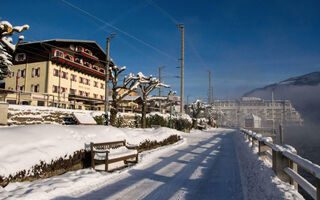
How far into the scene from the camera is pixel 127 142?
948 centimetres

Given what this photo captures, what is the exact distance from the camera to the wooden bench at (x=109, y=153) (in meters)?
6.82

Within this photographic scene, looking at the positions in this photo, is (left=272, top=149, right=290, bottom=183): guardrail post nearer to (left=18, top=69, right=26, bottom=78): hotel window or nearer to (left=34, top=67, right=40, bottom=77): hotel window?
(left=34, top=67, right=40, bottom=77): hotel window

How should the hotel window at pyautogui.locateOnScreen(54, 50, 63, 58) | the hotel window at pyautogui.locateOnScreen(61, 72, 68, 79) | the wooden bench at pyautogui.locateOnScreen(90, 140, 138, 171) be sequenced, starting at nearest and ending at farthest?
1. the wooden bench at pyautogui.locateOnScreen(90, 140, 138, 171)
2. the hotel window at pyautogui.locateOnScreen(54, 50, 63, 58)
3. the hotel window at pyautogui.locateOnScreen(61, 72, 68, 79)

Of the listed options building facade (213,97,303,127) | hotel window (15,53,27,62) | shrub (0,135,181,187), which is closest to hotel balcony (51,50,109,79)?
hotel window (15,53,27,62)

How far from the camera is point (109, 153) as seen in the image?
7484 mm

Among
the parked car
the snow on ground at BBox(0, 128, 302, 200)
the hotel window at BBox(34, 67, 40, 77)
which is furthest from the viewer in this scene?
the hotel window at BBox(34, 67, 40, 77)

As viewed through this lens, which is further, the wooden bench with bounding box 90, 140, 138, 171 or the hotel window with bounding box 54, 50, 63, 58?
the hotel window with bounding box 54, 50, 63, 58

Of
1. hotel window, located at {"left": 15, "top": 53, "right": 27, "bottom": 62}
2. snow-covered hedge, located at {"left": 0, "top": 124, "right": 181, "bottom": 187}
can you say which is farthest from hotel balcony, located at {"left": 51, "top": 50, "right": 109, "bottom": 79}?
snow-covered hedge, located at {"left": 0, "top": 124, "right": 181, "bottom": 187}

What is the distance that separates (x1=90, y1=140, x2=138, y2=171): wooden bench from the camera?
22.4ft

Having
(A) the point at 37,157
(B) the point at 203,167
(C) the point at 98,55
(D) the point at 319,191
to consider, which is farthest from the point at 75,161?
(C) the point at 98,55

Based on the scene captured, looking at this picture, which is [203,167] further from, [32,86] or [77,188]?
[32,86]

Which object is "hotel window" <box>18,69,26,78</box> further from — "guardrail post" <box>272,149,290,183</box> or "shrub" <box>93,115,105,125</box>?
"guardrail post" <box>272,149,290,183</box>

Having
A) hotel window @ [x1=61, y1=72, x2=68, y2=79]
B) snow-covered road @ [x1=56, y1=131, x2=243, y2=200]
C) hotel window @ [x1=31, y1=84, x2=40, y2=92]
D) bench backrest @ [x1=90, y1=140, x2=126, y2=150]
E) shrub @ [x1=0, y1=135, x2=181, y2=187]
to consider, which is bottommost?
snow-covered road @ [x1=56, y1=131, x2=243, y2=200]

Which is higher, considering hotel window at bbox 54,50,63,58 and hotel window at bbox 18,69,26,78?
hotel window at bbox 54,50,63,58
